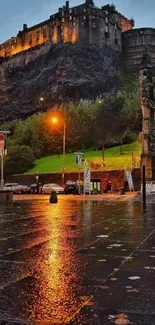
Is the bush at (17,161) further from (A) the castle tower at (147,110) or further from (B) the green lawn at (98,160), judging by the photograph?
(A) the castle tower at (147,110)

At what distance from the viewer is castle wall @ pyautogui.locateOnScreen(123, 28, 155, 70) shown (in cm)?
15750

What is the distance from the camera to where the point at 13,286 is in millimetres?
5148

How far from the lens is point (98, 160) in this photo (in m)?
68.3

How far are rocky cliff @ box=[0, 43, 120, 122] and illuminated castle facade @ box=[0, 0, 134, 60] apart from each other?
382 centimetres

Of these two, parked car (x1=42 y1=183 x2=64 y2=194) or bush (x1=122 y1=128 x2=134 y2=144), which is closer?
parked car (x1=42 y1=183 x2=64 y2=194)

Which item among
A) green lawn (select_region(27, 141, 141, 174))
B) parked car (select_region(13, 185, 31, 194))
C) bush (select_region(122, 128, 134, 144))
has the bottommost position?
parked car (select_region(13, 185, 31, 194))

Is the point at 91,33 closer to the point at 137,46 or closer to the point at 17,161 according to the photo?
the point at 137,46

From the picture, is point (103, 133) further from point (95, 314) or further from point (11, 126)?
point (95, 314)

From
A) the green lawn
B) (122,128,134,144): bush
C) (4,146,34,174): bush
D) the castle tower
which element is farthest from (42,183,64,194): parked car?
(122,128,134,144): bush

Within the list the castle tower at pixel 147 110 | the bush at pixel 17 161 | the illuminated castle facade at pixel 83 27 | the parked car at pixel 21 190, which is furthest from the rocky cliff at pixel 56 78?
the castle tower at pixel 147 110

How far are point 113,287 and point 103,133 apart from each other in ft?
311

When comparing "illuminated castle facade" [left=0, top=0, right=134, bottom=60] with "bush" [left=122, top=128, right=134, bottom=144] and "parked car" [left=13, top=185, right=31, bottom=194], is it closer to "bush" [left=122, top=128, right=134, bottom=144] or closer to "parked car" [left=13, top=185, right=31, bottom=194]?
"bush" [left=122, top=128, right=134, bottom=144]

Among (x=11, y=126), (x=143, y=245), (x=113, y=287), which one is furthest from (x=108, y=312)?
(x=11, y=126)

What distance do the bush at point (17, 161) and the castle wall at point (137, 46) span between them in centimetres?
9070
